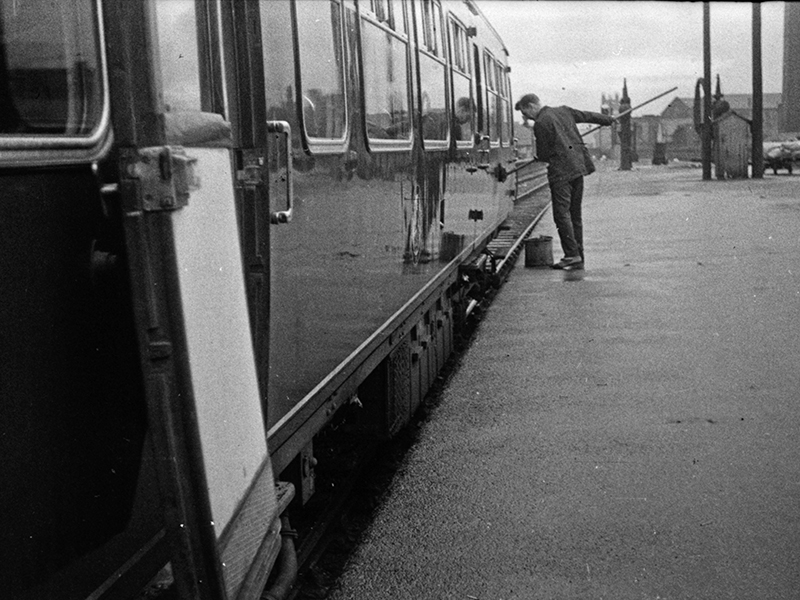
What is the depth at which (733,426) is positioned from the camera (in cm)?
659

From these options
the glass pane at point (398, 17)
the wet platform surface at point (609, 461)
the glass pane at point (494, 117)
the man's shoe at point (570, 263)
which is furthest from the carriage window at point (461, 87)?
the man's shoe at point (570, 263)

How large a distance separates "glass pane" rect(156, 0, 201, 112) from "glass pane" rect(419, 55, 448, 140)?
4267 mm

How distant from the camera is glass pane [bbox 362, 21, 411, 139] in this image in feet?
16.9

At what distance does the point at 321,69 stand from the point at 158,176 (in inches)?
81.1

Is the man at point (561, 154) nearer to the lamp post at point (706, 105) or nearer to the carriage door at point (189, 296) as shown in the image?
the carriage door at point (189, 296)

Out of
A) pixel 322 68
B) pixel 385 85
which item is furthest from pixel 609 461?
pixel 322 68

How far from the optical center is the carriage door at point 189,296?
2.18m

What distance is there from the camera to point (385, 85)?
562 centimetres

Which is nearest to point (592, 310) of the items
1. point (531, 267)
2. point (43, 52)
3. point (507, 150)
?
point (531, 267)

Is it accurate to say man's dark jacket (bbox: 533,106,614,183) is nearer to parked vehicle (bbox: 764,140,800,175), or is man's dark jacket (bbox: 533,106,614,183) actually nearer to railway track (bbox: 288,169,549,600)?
railway track (bbox: 288,169,549,600)

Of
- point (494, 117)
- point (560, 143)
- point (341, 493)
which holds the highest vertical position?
point (494, 117)

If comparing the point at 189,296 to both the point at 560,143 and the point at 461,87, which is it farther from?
the point at 560,143

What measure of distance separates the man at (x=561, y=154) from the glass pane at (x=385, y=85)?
7.56 metres

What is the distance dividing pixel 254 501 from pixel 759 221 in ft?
60.6
